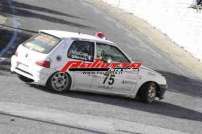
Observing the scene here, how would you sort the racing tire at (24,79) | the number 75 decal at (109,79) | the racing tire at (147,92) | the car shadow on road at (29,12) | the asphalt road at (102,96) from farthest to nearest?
the car shadow on road at (29,12)
the racing tire at (147,92)
the number 75 decal at (109,79)
the racing tire at (24,79)
the asphalt road at (102,96)

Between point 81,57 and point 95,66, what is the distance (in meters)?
0.47

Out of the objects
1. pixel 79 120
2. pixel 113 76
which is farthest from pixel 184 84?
pixel 79 120

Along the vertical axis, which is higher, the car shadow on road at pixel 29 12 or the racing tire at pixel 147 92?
the car shadow on road at pixel 29 12

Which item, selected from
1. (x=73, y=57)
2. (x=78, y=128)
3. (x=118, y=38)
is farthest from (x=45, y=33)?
(x=118, y=38)

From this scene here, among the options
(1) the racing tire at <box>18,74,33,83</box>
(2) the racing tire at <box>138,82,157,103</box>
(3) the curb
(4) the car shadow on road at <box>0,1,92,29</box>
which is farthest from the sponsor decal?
(4) the car shadow on road at <box>0,1,92,29</box>

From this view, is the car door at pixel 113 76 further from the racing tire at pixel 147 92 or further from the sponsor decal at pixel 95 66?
the racing tire at pixel 147 92

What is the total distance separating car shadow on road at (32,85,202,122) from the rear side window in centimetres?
97

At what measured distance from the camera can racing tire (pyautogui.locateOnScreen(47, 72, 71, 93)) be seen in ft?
53.5

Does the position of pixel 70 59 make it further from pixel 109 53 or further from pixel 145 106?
pixel 145 106

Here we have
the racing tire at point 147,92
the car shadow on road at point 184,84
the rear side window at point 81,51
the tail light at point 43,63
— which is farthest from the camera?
the car shadow on road at point 184,84

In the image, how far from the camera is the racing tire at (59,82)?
53.5ft

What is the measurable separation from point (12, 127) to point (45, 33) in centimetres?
566

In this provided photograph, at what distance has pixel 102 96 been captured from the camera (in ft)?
58.3

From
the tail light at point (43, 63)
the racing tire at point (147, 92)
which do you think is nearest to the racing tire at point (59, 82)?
the tail light at point (43, 63)
